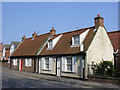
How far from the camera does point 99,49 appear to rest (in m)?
19.8

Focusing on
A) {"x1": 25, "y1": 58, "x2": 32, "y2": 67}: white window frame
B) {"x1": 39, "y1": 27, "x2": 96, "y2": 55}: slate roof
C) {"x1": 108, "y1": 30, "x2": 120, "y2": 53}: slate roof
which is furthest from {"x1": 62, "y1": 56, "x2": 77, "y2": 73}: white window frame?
{"x1": 25, "y1": 58, "x2": 32, "y2": 67}: white window frame

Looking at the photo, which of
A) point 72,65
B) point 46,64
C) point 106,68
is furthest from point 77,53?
point 46,64

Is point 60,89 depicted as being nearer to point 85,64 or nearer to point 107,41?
point 85,64

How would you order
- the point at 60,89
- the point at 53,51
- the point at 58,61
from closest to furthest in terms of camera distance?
the point at 60,89 → the point at 58,61 → the point at 53,51

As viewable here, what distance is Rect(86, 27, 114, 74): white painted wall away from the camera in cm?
1844

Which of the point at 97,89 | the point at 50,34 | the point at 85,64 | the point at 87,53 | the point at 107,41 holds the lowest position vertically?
the point at 97,89

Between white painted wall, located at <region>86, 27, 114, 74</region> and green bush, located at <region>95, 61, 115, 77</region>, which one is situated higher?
white painted wall, located at <region>86, 27, 114, 74</region>

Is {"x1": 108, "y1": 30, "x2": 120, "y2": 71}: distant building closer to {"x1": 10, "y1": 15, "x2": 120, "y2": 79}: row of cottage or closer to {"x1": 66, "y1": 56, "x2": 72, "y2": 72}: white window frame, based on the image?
{"x1": 10, "y1": 15, "x2": 120, "y2": 79}: row of cottage

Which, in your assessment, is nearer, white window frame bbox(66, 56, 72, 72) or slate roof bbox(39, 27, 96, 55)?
slate roof bbox(39, 27, 96, 55)

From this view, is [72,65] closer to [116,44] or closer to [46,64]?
[46,64]

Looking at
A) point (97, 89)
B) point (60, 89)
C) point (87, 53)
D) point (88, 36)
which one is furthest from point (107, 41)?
point (60, 89)

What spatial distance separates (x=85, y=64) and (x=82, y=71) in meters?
0.88

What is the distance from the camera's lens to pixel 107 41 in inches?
826

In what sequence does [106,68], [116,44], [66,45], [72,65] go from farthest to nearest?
[116,44], [66,45], [72,65], [106,68]
